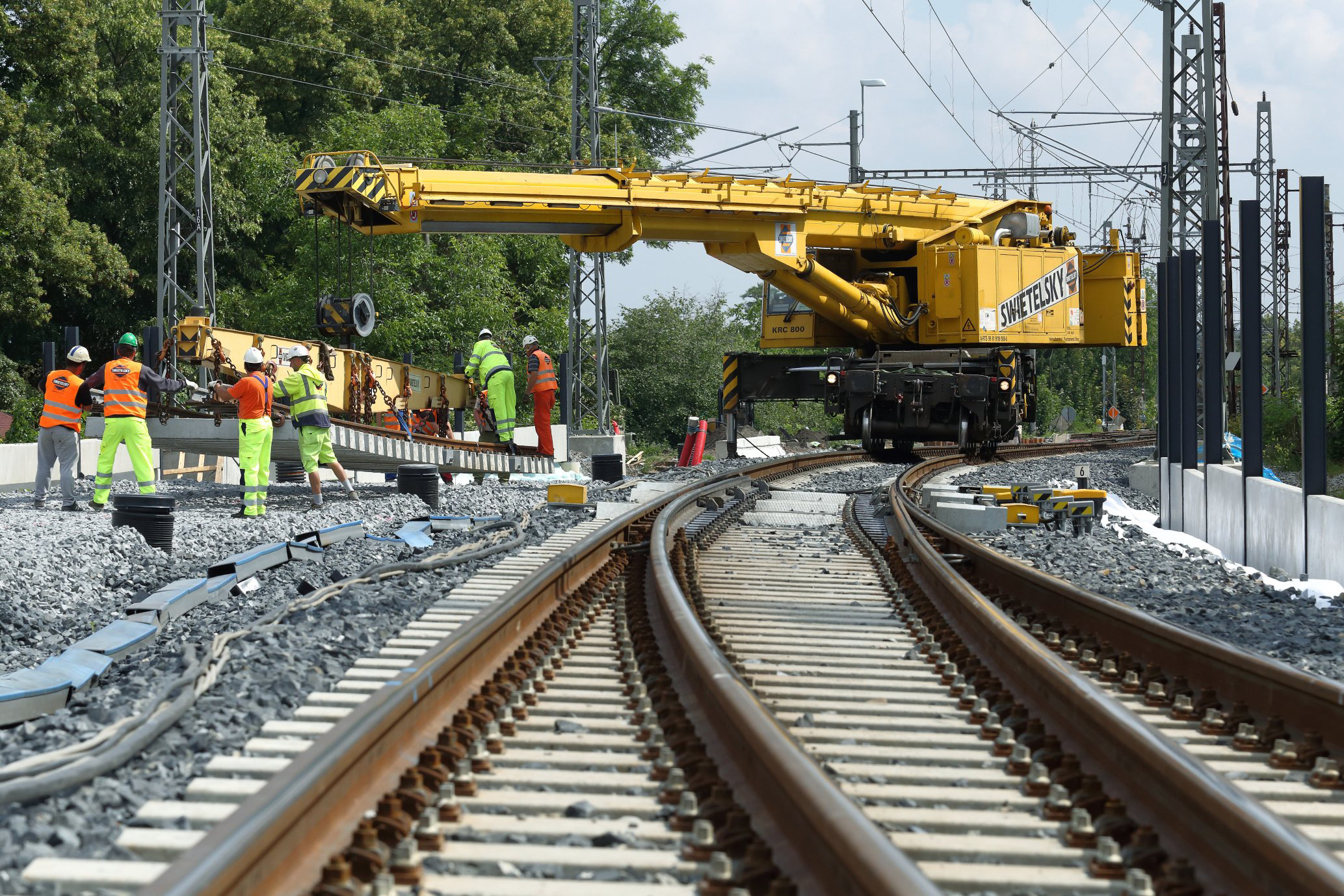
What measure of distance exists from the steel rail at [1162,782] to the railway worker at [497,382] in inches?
479

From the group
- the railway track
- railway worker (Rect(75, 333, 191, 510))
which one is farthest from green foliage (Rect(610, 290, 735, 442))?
the railway track

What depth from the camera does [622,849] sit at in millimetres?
3637

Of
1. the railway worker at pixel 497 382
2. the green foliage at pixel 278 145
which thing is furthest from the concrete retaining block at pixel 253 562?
the green foliage at pixel 278 145

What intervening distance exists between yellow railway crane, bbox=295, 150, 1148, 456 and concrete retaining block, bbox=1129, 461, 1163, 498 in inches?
69.7

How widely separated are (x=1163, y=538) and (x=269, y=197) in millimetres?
27749

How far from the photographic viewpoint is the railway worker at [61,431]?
587 inches

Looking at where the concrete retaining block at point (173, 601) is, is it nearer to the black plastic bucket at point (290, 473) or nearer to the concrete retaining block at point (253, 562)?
the concrete retaining block at point (253, 562)

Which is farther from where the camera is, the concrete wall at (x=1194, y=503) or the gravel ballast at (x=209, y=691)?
the concrete wall at (x=1194, y=503)

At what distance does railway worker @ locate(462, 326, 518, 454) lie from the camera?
1834 cm

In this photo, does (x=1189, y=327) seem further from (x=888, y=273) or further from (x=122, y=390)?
(x=122, y=390)

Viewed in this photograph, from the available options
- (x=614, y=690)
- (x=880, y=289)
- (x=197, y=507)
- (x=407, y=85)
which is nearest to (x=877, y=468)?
(x=880, y=289)

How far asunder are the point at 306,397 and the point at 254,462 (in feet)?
3.55

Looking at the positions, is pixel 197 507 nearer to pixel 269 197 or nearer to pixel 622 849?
pixel 622 849

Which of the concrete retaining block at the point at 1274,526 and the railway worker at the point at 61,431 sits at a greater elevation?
the railway worker at the point at 61,431
